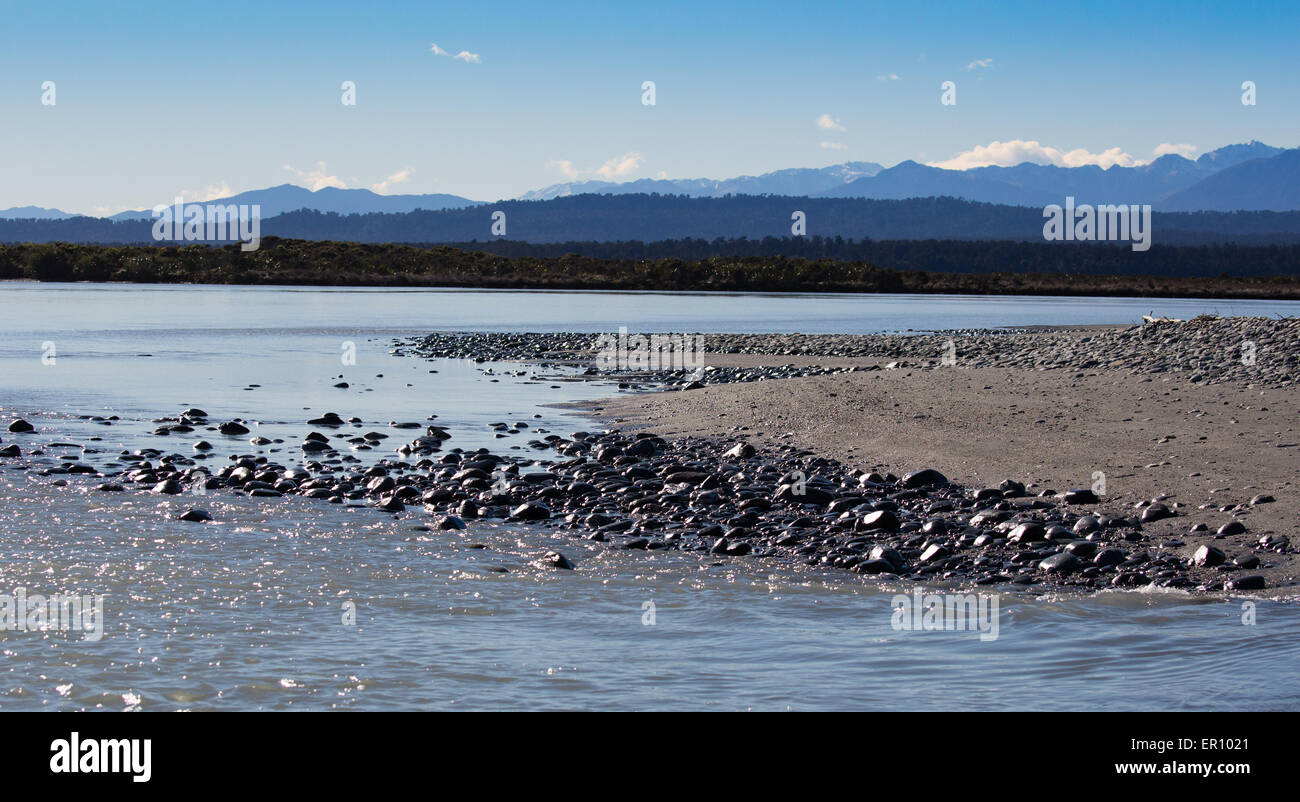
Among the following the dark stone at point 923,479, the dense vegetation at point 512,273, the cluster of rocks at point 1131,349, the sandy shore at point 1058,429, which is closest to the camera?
the sandy shore at point 1058,429

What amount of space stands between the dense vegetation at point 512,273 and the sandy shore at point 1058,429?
9078cm

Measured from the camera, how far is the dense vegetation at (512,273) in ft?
364

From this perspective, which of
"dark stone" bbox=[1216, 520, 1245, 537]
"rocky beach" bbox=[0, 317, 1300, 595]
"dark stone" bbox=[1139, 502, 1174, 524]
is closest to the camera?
"rocky beach" bbox=[0, 317, 1300, 595]

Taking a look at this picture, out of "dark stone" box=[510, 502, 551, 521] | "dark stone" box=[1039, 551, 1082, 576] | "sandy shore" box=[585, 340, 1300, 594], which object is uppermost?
"sandy shore" box=[585, 340, 1300, 594]

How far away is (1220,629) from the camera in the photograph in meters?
8.03

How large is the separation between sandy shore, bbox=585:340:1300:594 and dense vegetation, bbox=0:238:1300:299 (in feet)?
298

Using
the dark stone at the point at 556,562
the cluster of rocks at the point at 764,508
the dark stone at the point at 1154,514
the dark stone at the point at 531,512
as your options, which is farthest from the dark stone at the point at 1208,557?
the dark stone at the point at 531,512

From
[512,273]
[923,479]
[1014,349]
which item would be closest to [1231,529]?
[923,479]

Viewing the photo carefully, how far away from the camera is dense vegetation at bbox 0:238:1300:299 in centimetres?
11088

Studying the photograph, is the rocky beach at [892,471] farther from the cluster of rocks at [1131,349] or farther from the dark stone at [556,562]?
the cluster of rocks at [1131,349]

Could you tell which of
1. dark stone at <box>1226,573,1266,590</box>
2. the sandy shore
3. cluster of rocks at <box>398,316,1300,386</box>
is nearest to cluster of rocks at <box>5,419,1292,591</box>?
dark stone at <box>1226,573,1266,590</box>

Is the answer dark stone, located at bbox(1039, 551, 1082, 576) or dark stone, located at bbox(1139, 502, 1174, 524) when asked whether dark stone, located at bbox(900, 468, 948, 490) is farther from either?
dark stone, located at bbox(1039, 551, 1082, 576)
